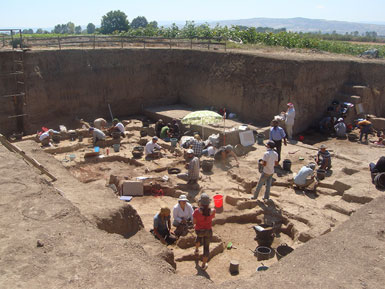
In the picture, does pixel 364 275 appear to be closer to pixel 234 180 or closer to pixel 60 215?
pixel 60 215

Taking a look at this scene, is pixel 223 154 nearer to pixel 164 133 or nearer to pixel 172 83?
pixel 164 133

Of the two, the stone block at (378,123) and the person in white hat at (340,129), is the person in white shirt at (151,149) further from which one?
the stone block at (378,123)

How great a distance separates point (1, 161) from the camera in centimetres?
717

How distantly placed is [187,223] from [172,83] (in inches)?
537

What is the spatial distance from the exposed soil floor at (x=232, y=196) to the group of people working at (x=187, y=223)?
235mm

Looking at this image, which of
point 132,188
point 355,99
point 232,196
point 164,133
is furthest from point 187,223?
point 355,99

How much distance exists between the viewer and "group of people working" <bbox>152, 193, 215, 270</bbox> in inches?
272

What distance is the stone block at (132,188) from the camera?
10.2 m

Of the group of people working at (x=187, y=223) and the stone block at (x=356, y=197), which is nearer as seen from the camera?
the group of people working at (x=187, y=223)

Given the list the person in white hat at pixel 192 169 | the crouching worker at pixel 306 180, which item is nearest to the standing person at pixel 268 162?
the crouching worker at pixel 306 180

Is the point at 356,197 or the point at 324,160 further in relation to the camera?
the point at 324,160

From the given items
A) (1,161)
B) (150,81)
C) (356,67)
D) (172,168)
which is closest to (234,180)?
(172,168)

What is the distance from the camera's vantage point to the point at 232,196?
9.62m

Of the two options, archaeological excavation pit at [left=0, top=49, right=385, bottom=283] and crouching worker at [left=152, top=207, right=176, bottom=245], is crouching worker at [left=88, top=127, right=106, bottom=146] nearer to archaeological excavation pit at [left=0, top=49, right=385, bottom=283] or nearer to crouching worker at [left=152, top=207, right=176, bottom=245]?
archaeological excavation pit at [left=0, top=49, right=385, bottom=283]
